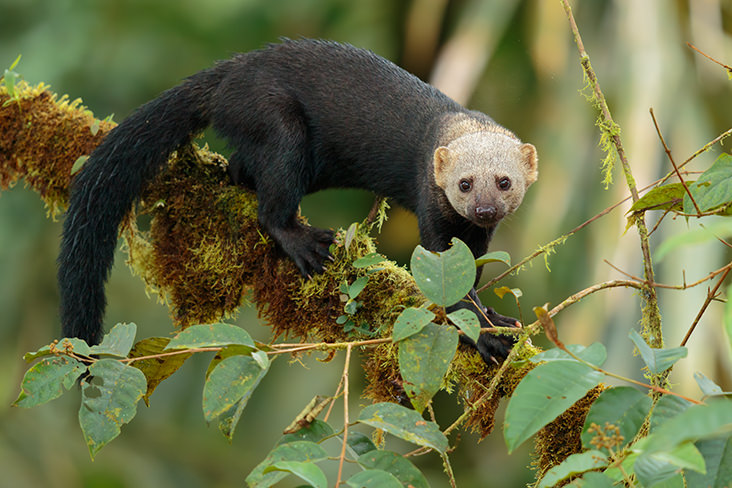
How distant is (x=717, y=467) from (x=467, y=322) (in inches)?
23.5

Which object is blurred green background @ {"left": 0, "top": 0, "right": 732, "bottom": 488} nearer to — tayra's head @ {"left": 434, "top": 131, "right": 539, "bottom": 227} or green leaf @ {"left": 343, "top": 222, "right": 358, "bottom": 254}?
tayra's head @ {"left": 434, "top": 131, "right": 539, "bottom": 227}

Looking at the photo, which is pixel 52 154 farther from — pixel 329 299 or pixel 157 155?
pixel 329 299

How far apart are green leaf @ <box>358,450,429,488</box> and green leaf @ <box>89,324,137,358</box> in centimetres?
67

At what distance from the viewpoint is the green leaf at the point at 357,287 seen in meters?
2.74

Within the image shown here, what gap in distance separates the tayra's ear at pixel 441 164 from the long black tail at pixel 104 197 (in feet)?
3.88

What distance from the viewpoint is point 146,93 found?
6.87 m

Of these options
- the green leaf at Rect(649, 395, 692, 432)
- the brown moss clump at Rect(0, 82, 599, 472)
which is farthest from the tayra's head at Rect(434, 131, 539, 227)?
the green leaf at Rect(649, 395, 692, 432)

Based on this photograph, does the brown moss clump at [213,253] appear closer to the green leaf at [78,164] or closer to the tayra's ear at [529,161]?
the green leaf at [78,164]

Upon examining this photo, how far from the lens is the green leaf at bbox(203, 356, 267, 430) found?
1.58m

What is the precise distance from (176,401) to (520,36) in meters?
4.34

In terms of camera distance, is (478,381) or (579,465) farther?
(478,381)

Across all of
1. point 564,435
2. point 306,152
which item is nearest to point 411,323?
point 564,435

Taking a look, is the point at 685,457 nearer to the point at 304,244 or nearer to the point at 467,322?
the point at 467,322

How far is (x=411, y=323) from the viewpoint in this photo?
1.71 metres
